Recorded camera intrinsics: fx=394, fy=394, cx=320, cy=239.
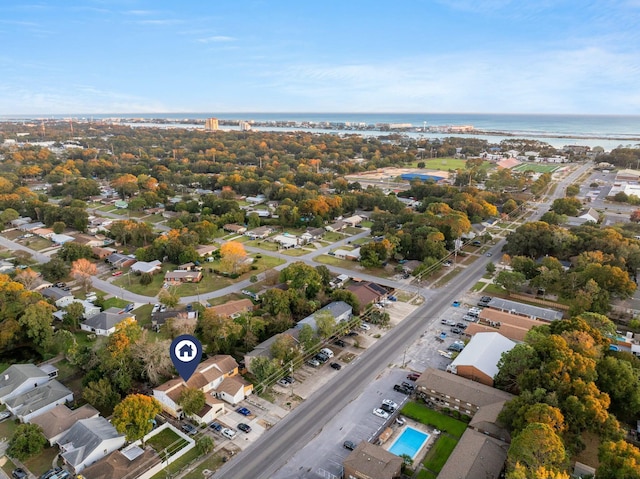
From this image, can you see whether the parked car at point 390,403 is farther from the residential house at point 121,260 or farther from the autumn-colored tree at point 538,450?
the residential house at point 121,260

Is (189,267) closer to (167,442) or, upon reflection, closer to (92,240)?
(92,240)

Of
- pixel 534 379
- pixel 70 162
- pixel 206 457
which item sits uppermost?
pixel 70 162

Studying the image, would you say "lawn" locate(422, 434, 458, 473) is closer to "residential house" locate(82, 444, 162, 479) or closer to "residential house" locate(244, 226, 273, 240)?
"residential house" locate(82, 444, 162, 479)

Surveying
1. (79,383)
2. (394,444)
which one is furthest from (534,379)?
(79,383)

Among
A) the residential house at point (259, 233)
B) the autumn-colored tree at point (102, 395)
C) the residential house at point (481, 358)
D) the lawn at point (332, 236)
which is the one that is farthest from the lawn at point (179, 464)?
the lawn at point (332, 236)

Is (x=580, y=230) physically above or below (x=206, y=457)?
above

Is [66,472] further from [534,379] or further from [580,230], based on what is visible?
[580,230]

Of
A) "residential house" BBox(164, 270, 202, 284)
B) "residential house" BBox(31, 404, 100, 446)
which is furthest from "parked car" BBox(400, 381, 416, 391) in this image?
"residential house" BBox(164, 270, 202, 284)

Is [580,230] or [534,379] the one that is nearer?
[534,379]
